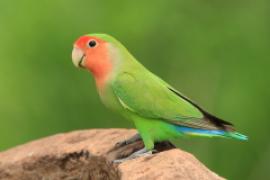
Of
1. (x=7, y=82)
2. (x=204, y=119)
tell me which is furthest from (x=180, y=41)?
(x=204, y=119)

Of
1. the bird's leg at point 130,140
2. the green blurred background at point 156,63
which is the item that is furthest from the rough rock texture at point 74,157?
the green blurred background at point 156,63

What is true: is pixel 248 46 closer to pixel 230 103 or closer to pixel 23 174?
pixel 230 103

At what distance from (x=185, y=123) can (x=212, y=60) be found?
933 mm

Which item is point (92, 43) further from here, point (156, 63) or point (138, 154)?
point (156, 63)

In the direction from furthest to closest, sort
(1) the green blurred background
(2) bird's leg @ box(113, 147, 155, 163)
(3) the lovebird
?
1. (1) the green blurred background
2. (3) the lovebird
3. (2) bird's leg @ box(113, 147, 155, 163)

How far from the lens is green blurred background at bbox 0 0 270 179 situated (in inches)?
99.8

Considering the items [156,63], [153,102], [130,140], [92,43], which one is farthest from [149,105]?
[156,63]

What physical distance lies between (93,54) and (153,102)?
0.22 metres

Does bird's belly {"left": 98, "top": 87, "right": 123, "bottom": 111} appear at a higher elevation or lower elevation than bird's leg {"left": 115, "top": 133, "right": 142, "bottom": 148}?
higher

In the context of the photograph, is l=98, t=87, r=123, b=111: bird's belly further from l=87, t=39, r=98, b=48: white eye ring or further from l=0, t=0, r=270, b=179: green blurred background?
l=0, t=0, r=270, b=179: green blurred background

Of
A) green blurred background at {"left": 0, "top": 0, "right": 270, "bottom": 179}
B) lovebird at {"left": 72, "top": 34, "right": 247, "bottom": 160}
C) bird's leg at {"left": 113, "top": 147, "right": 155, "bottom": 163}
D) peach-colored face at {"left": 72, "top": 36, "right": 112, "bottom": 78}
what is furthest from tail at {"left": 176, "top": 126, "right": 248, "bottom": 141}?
green blurred background at {"left": 0, "top": 0, "right": 270, "bottom": 179}

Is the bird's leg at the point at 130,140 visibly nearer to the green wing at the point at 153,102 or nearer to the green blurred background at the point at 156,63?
the green wing at the point at 153,102

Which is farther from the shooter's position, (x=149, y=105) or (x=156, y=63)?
(x=156, y=63)

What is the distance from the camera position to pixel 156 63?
258cm
